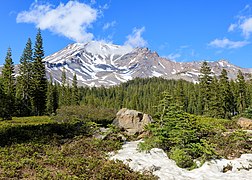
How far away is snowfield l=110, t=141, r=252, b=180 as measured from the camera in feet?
33.1

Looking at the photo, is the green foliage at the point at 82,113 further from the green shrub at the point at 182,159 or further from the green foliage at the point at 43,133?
the green shrub at the point at 182,159

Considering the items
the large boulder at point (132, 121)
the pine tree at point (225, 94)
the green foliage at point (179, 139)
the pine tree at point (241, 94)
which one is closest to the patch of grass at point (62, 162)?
the green foliage at point (179, 139)

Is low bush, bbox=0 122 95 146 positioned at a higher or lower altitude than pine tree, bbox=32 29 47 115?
lower

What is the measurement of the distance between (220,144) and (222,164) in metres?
2.98

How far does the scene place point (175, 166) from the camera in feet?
37.0

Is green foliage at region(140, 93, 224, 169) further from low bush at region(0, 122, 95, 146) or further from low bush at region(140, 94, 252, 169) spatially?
low bush at region(0, 122, 95, 146)

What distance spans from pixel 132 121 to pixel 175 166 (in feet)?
27.6

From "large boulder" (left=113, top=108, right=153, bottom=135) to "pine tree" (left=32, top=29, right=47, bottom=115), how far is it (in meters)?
38.8

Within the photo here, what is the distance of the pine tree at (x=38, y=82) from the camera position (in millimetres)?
55156

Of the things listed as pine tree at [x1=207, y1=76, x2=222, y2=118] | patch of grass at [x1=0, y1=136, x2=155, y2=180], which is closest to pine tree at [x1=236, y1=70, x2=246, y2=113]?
pine tree at [x1=207, y1=76, x2=222, y2=118]

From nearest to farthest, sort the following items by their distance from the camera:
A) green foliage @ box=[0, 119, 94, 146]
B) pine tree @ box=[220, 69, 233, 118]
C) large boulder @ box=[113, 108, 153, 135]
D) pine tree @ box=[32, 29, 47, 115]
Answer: green foliage @ box=[0, 119, 94, 146], large boulder @ box=[113, 108, 153, 135], pine tree @ box=[32, 29, 47, 115], pine tree @ box=[220, 69, 233, 118]

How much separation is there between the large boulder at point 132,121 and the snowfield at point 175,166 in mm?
5838

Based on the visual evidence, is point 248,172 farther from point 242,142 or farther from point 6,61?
point 6,61

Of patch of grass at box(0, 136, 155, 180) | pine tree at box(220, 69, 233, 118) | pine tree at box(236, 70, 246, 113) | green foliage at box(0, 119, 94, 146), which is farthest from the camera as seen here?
pine tree at box(236, 70, 246, 113)
